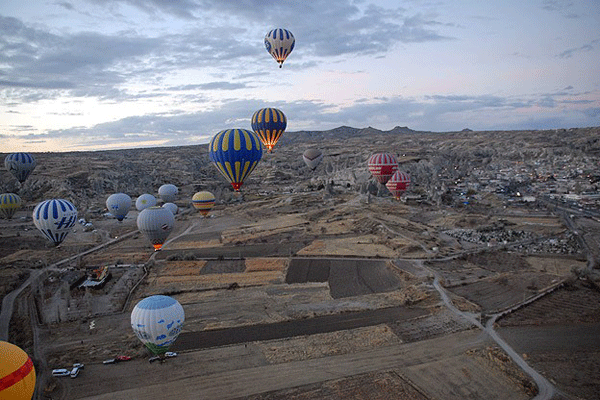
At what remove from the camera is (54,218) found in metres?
30.6

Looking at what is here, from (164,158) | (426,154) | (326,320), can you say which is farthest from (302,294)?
(164,158)

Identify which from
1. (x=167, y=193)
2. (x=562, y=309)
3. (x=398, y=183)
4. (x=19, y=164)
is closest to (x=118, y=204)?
(x=167, y=193)

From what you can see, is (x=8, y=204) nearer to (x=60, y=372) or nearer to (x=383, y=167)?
(x=60, y=372)

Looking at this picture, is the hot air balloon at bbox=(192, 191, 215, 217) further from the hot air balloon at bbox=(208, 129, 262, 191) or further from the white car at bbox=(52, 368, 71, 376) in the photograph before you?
the white car at bbox=(52, 368, 71, 376)

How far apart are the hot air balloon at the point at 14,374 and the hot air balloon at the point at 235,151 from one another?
19.0m

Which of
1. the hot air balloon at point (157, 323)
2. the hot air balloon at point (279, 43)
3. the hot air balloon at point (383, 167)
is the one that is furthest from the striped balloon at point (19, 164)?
the hot air balloon at point (157, 323)

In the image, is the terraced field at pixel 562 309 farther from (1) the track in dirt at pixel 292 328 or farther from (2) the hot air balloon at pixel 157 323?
(2) the hot air balloon at pixel 157 323

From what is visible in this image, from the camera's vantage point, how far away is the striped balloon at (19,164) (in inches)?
2057

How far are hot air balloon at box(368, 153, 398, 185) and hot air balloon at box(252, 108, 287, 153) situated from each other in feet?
53.6

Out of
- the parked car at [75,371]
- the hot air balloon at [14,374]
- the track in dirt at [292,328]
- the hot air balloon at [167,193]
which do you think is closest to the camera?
the hot air balloon at [14,374]

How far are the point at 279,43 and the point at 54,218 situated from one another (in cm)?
2315

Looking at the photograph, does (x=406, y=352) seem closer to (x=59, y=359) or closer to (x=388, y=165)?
(x=59, y=359)

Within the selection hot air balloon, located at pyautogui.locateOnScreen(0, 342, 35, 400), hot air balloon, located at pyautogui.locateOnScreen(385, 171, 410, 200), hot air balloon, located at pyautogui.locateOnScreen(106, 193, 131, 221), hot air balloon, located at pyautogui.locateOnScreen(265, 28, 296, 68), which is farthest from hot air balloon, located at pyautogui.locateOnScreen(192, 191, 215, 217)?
hot air balloon, located at pyautogui.locateOnScreen(0, 342, 35, 400)

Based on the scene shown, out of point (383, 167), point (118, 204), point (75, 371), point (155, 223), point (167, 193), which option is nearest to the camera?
point (75, 371)
